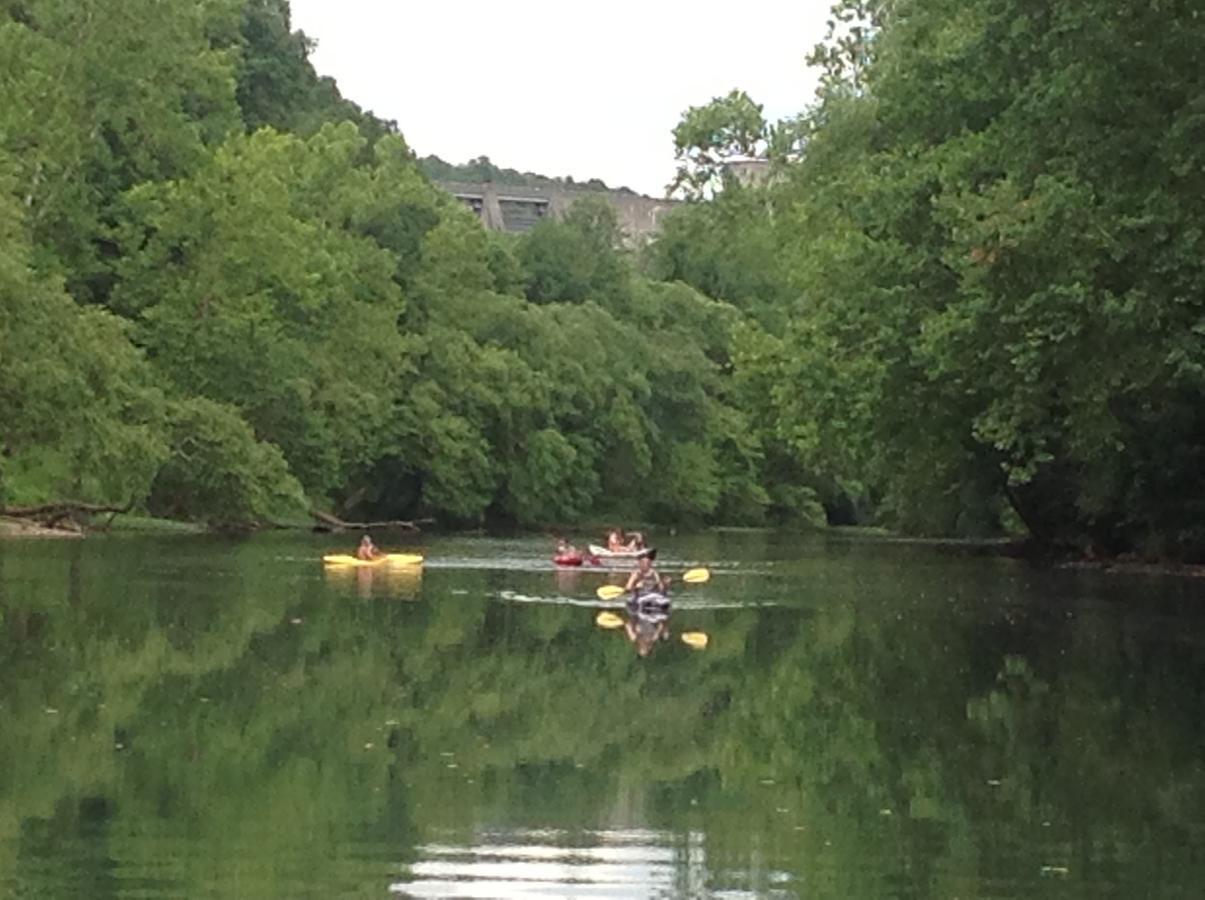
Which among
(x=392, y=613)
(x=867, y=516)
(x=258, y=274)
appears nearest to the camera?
(x=392, y=613)

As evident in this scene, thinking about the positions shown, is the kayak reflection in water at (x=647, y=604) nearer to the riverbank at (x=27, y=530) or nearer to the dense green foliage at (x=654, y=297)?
the dense green foliage at (x=654, y=297)

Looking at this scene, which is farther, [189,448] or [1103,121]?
[189,448]

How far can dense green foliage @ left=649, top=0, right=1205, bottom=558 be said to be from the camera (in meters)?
35.3

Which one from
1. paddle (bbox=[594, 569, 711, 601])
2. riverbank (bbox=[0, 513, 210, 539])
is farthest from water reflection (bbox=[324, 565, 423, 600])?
→ riverbank (bbox=[0, 513, 210, 539])

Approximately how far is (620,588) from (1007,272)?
7.56 m

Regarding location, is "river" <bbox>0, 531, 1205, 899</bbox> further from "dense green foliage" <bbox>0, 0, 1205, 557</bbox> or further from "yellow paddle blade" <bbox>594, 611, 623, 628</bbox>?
"dense green foliage" <bbox>0, 0, 1205, 557</bbox>

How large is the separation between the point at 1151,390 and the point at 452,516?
4364 centimetres

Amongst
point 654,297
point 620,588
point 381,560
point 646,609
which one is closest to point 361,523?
point 654,297

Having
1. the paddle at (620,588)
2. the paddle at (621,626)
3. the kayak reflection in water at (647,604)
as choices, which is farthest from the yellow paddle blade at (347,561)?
the paddle at (621,626)

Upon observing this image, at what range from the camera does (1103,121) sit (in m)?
36.2

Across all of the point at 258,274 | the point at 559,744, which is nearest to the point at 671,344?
the point at 258,274

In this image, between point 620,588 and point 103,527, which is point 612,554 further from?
point 103,527

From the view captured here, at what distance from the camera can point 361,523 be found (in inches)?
3071

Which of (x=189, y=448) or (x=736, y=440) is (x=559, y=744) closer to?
(x=189, y=448)
